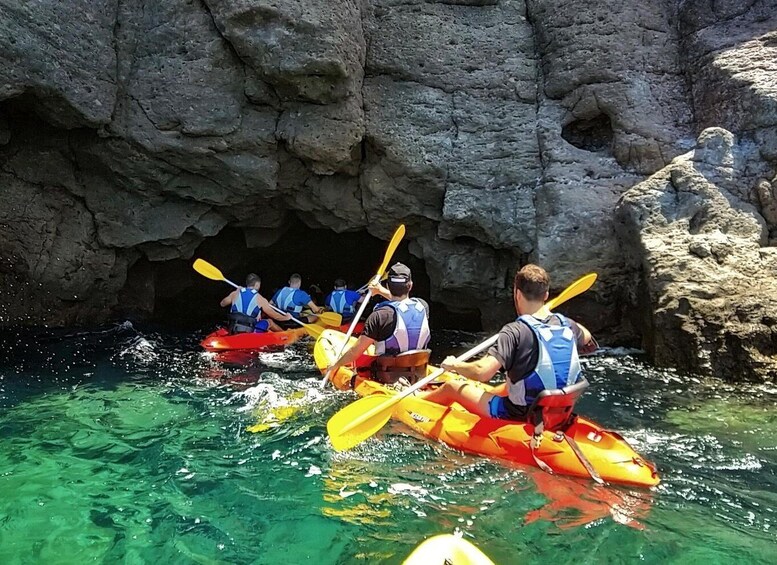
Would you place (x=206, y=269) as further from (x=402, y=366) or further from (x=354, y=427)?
(x=354, y=427)

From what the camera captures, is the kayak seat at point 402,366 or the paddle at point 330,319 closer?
the kayak seat at point 402,366

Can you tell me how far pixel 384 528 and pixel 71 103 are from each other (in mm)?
5949

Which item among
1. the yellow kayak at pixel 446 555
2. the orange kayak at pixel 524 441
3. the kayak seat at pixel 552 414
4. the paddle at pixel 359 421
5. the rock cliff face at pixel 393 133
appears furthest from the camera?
the rock cliff face at pixel 393 133

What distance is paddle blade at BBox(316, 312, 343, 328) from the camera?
8.35 m

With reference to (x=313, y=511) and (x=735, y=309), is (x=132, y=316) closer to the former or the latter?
(x=313, y=511)

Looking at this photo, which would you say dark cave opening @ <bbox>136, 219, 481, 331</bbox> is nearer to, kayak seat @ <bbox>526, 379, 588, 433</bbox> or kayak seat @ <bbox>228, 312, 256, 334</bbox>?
kayak seat @ <bbox>228, 312, 256, 334</bbox>

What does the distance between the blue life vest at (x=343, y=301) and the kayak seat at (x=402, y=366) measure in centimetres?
420

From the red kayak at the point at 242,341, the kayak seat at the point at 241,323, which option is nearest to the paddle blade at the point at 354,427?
the red kayak at the point at 242,341

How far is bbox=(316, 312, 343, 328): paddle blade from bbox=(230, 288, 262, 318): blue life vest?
1.12 m

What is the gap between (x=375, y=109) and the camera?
7.87 metres

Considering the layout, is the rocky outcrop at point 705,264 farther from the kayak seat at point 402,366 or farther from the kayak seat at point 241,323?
the kayak seat at point 241,323

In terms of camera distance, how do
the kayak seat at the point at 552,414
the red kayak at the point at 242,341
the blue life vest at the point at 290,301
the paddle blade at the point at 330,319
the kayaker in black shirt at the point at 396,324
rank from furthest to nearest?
the blue life vest at the point at 290,301, the paddle blade at the point at 330,319, the red kayak at the point at 242,341, the kayaker in black shirt at the point at 396,324, the kayak seat at the point at 552,414

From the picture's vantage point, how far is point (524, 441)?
334 centimetres

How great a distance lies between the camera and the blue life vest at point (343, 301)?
29.4 feet
